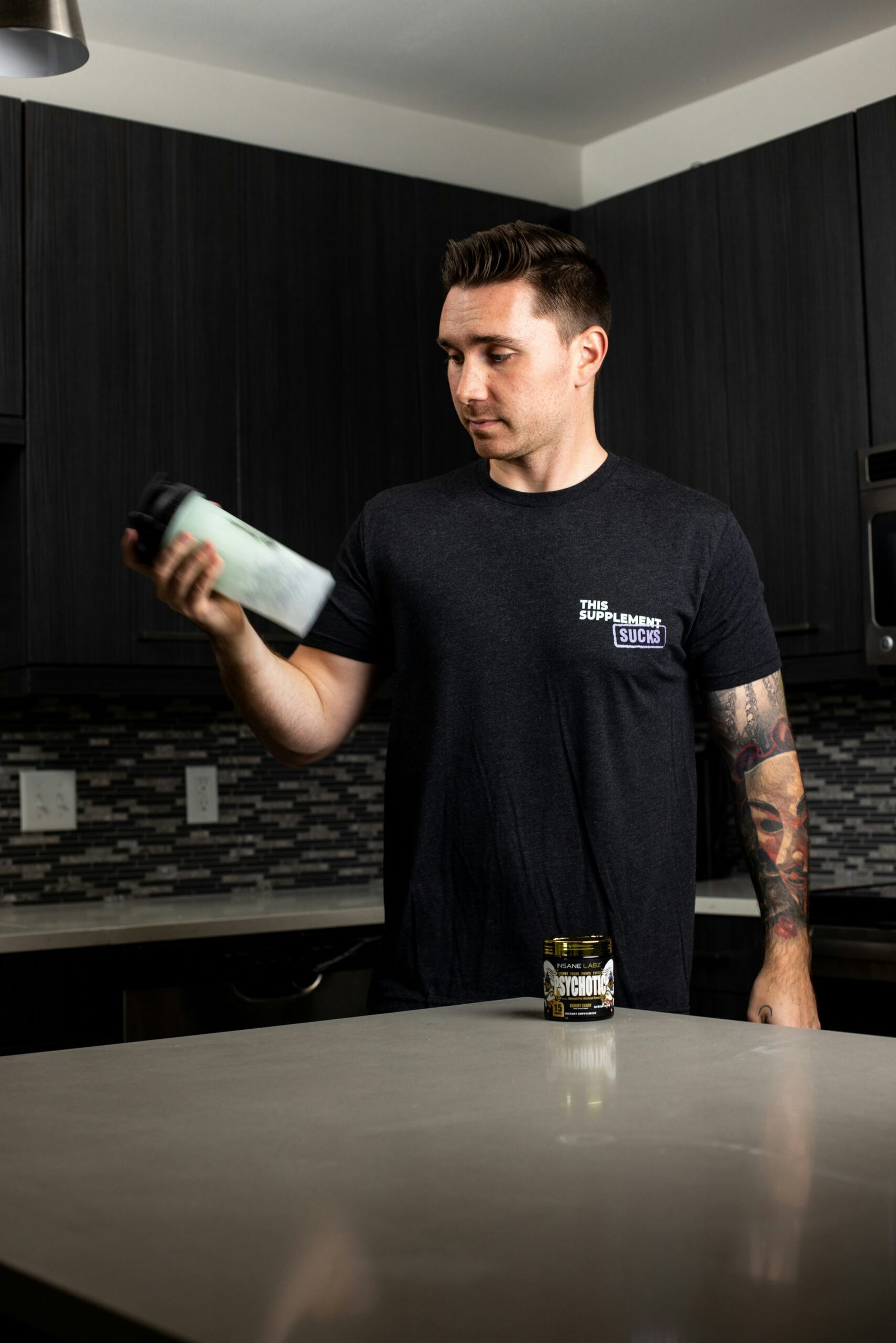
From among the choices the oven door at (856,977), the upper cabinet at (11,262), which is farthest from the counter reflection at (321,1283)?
the upper cabinet at (11,262)

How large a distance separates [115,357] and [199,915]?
1.02 metres

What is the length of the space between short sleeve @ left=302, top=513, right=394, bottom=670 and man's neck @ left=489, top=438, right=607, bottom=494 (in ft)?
0.61

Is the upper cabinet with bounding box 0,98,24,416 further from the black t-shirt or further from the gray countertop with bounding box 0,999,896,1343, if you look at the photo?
the gray countertop with bounding box 0,999,896,1343

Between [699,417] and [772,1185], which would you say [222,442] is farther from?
[772,1185]

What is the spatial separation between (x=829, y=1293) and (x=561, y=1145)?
10.5 inches

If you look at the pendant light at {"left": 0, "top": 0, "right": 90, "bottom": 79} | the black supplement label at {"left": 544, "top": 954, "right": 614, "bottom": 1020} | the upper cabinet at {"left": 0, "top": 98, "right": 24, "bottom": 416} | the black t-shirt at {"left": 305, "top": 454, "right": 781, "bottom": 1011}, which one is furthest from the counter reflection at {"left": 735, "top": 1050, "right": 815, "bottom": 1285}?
the upper cabinet at {"left": 0, "top": 98, "right": 24, "bottom": 416}

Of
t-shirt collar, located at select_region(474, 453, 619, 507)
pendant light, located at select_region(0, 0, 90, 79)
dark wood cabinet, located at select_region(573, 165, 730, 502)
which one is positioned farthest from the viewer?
dark wood cabinet, located at select_region(573, 165, 730, 502)

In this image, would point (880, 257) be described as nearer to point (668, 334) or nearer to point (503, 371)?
point (668, 334)

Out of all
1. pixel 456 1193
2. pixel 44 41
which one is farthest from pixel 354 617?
pixel 456 1193

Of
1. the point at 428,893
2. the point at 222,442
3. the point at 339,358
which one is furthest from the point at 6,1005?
the point at 339,358

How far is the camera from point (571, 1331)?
0.61 metres

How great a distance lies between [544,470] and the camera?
1.84m

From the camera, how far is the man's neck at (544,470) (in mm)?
1843

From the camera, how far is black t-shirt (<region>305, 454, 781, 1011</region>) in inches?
67.0
